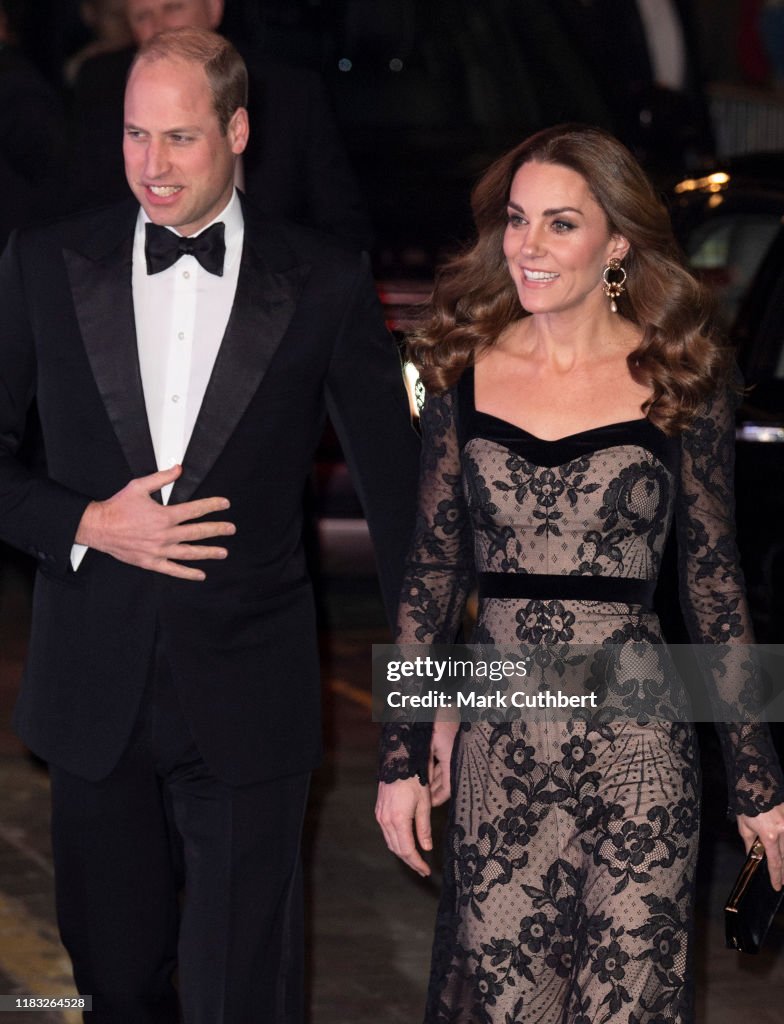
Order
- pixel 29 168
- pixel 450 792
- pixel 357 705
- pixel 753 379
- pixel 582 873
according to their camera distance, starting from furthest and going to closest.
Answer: pixel 357 705 → pixel 29 168 → pixel 753 379 → pixel 450 792 → pixel 582 873

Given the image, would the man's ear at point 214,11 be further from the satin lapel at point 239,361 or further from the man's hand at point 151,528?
the man's hand at point 151,528

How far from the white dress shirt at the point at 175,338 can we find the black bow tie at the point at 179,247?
21 millimetres

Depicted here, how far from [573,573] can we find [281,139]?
8.99 feet

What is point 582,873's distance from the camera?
3969 mm

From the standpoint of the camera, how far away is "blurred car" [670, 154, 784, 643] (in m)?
5.88

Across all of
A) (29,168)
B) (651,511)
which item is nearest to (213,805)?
(651,511)

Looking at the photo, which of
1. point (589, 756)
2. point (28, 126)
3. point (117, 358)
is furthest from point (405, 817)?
point (28, 126)

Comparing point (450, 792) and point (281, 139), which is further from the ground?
point (281, 139)

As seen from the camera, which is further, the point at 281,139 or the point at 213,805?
the point at 281,139

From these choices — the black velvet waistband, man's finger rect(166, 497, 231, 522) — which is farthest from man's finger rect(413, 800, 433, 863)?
man's finger rect(166, 497, 231, 522)

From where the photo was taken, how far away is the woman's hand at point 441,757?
428 cm

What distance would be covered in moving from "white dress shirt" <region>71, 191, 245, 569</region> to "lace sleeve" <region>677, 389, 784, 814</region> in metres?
0.95

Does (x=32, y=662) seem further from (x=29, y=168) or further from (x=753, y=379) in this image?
(x=29, y=168)

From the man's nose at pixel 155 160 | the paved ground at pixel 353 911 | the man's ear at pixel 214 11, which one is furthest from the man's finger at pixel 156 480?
the man's ear at pixel 214 11
